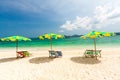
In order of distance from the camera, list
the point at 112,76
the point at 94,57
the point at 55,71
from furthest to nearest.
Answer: the point at 94,57 < the point at 55,71 < the point at 112,76

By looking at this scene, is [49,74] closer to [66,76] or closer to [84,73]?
[66,76]

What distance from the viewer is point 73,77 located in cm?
609

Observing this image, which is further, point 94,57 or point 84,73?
point 94,57

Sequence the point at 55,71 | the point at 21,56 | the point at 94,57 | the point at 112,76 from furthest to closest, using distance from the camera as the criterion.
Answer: the point at 21,56 → the point at 94,57 → the point at 55,71 → the point at 112,76

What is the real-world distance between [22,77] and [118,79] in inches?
162

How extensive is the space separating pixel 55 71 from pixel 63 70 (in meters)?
0.42

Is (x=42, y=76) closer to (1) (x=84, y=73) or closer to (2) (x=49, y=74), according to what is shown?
(2) (x=49, y=74)

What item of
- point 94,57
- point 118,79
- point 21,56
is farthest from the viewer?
point 21,56

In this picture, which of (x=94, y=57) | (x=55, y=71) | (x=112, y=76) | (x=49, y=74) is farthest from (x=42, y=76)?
(x=94, y=57)

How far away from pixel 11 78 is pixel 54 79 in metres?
1.96

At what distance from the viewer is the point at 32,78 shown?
6168 mm

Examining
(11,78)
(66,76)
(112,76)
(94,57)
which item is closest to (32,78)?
(11,78)

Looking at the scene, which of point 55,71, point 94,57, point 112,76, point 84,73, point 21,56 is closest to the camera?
point 112,76

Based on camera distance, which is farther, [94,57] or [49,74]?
[94,57]
